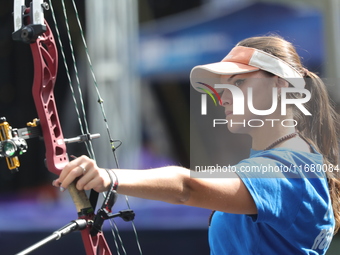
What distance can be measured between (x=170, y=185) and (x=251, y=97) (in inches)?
18.2

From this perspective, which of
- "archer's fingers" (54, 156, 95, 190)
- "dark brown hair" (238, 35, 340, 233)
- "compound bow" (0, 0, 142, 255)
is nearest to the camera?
"archer's fingers" (54, 156, 95, 190)

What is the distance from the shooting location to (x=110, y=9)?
465 cm

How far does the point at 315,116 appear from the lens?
5.93ft

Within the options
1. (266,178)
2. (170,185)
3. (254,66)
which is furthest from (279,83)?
(170,185)

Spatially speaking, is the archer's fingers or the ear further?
the ear

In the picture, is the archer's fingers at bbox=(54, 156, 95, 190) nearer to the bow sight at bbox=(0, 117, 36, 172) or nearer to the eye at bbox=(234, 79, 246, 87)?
the bow sight at bbox=(0, 117, 36, 172)

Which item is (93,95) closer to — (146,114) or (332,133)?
(146,114)

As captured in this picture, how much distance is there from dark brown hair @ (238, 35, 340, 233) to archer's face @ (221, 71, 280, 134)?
96 mm

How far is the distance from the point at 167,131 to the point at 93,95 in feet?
2.35

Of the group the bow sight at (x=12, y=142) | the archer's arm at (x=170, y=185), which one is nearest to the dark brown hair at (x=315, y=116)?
the archer's arm at (x=170, y=185)

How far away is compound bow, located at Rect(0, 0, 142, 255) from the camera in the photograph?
1.53 metres

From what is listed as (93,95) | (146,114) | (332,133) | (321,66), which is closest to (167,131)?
(146,114)

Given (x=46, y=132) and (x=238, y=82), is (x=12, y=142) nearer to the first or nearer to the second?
(x=46, y=132)

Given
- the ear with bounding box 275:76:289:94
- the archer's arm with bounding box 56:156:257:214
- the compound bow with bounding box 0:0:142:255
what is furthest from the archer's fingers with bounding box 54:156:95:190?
the ear with bounding box 275:76:289:94
